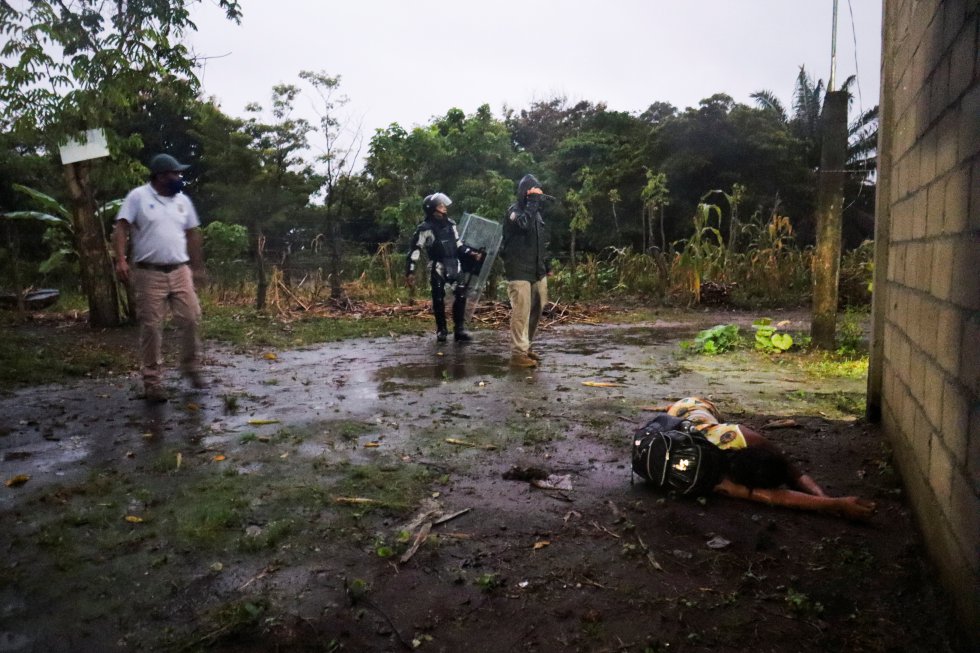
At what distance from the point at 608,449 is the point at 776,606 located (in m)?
2.10

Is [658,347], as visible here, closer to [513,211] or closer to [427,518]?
[513,211]

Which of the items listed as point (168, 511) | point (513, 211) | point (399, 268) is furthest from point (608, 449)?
point (399, 268)

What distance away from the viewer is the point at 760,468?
3660 mm

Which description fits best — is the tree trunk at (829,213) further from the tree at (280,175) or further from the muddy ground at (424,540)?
the tree at (280,175)

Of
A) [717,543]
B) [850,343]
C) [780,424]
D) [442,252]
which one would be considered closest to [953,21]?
[717,543]

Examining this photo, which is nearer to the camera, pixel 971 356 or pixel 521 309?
pixel 971 356

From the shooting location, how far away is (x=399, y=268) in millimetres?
17891

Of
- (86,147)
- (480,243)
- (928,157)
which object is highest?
(86,147)

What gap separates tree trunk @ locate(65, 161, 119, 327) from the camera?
10.3 meters

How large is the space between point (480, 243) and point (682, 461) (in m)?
7.45

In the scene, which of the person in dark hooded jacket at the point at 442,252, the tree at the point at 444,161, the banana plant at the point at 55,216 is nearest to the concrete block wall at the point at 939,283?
the person in dark hooded jacket at the point at 442,252

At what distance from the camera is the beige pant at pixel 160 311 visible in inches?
236

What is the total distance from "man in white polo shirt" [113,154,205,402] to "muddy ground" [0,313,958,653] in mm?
653

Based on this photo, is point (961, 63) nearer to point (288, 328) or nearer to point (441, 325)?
point (441, 325)
